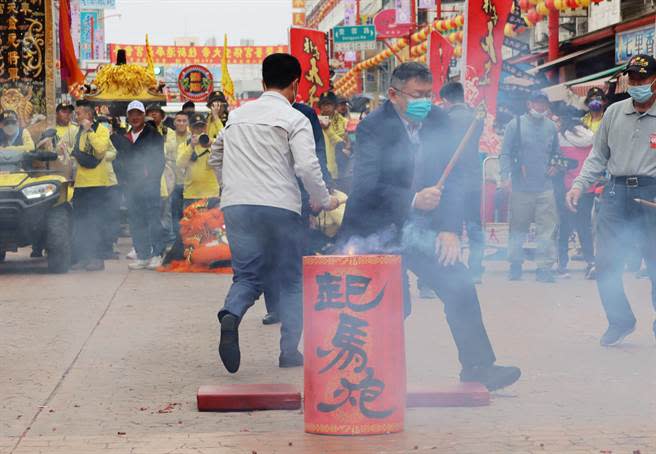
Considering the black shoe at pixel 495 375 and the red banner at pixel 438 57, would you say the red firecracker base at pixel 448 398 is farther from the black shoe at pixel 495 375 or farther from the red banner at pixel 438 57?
the red banner at pixel 438 57

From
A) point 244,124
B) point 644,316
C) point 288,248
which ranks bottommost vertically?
point 644,316

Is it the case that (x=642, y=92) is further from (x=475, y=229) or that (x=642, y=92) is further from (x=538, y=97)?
(x=538, y=97)

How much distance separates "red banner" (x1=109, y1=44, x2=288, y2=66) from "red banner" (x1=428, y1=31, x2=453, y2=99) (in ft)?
120

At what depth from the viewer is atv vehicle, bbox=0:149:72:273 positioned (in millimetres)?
12531

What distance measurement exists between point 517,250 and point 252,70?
2366 inches

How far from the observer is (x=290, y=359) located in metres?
7.27

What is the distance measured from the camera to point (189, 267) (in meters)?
13.3

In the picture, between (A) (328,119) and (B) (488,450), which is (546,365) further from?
(A) (328,119)

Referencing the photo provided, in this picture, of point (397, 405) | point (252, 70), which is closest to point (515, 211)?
point (397, 405)

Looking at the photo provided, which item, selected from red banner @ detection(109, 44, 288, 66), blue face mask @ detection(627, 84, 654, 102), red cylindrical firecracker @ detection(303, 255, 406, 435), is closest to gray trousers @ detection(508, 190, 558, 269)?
blue face mask @ detection(627, 84, 654, 102)

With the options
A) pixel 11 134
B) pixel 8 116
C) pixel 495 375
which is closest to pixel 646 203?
pixel 495 375

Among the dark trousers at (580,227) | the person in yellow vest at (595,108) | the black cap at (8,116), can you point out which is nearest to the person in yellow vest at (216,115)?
the black cap at (8,116)

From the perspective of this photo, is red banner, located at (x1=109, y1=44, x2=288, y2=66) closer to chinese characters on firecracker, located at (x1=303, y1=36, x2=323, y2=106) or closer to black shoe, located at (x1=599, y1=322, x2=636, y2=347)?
chinese characters on firecracker, located at (x1=303, y1=36, x2=323, y2=106)

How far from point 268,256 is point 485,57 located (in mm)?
8987
